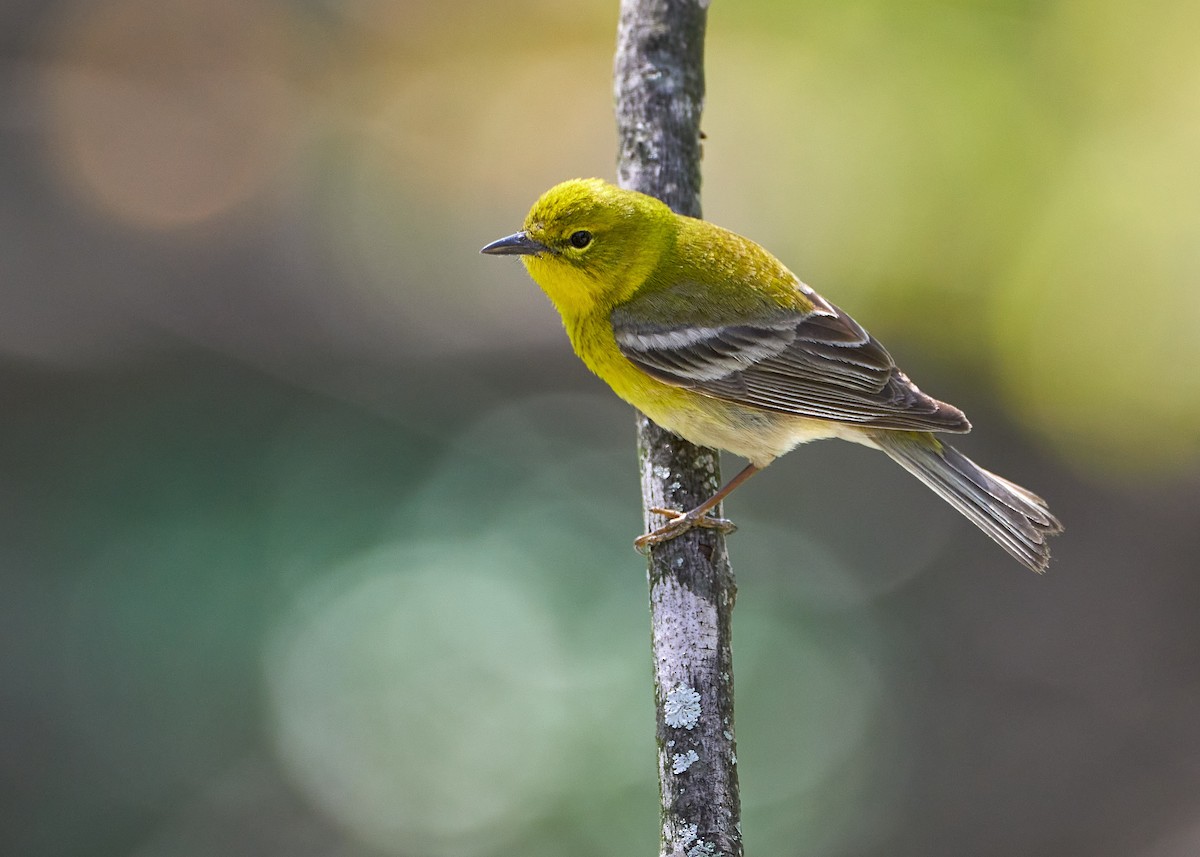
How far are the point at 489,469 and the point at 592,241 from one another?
2293 mm

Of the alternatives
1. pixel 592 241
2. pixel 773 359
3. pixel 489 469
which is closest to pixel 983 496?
pixel 773 359

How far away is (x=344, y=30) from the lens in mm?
7133

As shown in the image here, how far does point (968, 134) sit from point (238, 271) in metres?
4.31

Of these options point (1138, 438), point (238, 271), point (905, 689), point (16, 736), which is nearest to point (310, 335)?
point (238, 271)

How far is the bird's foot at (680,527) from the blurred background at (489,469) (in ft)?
6.39

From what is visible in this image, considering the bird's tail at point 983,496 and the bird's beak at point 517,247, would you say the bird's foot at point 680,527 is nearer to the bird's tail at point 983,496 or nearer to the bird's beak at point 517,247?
the bird's tail at point 983,496

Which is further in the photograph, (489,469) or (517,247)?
(489,469)

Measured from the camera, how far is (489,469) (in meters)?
5.64

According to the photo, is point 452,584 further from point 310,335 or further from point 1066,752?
point 1066,752

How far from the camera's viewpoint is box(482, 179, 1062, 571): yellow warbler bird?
3.38 meters

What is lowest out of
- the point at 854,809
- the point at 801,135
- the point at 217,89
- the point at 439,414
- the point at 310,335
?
the point at 854,809

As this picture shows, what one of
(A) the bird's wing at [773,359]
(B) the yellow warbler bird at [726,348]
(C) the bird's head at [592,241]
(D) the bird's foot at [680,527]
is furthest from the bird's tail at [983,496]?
(C) the bird's head at [592,241]

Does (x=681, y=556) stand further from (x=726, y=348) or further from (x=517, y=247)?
(x=517, y=247)

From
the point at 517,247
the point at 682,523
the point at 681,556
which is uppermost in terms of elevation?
the point at 517,247
